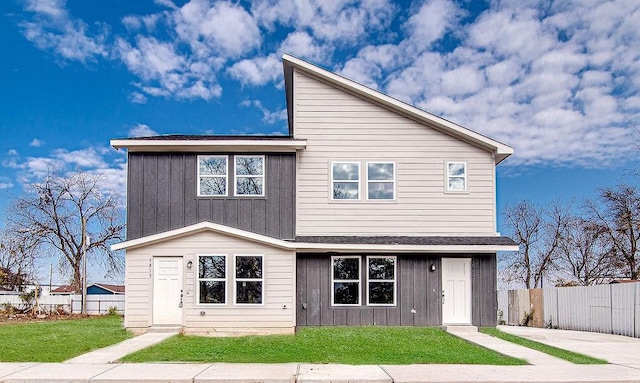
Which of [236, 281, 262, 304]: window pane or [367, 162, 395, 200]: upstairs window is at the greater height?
[367, 162, 395, 200]: upstairs window

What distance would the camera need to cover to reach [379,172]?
17.2 meters

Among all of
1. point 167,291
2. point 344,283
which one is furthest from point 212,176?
point 344,283

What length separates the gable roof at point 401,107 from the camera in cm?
1700

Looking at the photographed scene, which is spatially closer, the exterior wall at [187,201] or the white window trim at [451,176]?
the exterior wall at [187,201]

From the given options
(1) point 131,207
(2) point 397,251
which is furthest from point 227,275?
(2) point 397,251

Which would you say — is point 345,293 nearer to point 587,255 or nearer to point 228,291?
point 228,291

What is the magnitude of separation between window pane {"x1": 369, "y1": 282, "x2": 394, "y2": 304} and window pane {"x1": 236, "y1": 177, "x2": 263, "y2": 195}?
4.41 meters

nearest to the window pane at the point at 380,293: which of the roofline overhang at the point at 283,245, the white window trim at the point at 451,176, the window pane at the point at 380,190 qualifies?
the roofline overhang at the point at 283,245

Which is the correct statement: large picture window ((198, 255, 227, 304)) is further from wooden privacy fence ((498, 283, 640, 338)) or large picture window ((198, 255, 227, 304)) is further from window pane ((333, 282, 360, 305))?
wooden privacy fence ((498, 283, 640, 338))

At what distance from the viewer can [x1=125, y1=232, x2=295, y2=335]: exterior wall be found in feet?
51.0

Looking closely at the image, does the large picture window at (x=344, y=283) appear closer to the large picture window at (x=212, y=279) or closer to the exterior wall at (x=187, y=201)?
the exterior wall at (x=187, y=201)

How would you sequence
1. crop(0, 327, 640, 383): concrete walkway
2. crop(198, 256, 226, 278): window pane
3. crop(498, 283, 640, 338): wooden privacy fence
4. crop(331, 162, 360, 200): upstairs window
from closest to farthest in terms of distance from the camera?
crop(0, 327, 640, 383): concrete walkway < crop(198, 256, 226, 278): window pane < crop(331, 162, 360, 200): upstairs window < crop(498, 283, 640, 338): wooden privacy fence

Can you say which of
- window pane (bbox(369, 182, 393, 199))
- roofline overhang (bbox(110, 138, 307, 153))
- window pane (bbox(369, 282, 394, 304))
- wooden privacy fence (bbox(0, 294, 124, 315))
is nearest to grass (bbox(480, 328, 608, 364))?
window pane (bbox(369, 282, 394, 304))

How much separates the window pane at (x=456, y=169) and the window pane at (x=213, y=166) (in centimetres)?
695
